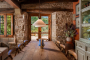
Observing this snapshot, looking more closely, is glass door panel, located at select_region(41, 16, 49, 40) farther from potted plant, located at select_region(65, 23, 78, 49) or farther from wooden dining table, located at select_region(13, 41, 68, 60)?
wooden dining table, located at select_region(13, 41, 68, 60)

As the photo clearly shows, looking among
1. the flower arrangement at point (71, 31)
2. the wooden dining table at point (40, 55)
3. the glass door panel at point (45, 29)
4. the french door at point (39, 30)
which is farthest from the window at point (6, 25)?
the flower arrangement at point (71, 31)

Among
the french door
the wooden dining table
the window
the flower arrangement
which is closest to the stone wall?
the flower arrangement

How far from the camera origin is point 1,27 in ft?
13.8

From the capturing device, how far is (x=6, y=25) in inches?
162

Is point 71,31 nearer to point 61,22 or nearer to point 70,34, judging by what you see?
point 70,34

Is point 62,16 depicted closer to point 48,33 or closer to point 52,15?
point 52,15

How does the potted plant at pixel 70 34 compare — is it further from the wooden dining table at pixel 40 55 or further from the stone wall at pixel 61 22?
the wooden dining table at pixel 40 55

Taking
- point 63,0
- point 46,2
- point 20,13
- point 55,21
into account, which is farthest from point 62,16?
point 20,13

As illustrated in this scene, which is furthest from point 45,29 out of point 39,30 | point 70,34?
point 70,34

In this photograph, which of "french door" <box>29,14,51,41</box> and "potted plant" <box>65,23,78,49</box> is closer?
"potted plant" <box>65,23,78,49</box>

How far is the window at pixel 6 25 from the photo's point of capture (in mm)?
4094

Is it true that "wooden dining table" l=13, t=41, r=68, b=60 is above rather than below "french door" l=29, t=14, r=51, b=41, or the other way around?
below

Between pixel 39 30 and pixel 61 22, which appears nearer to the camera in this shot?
pixel 61 22

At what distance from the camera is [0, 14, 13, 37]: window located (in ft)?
13.4
